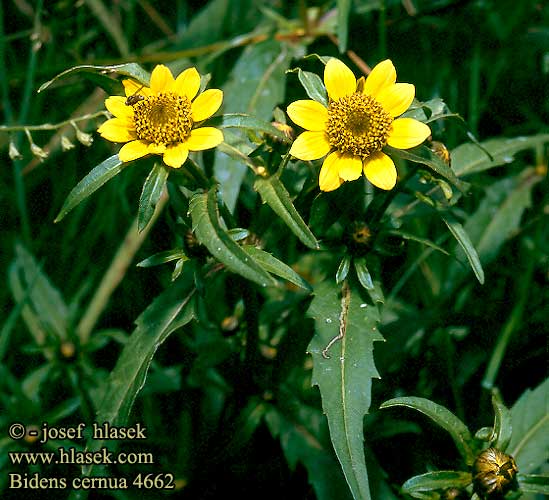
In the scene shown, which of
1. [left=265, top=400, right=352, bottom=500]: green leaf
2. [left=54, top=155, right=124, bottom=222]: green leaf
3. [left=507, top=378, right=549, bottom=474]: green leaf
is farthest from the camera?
[left=265, top=400, right=352, bottom=500]: green leaf

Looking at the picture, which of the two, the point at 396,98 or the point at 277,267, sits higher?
the point at 396,98

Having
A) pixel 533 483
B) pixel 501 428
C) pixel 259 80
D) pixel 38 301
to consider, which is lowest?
pixel 533 483

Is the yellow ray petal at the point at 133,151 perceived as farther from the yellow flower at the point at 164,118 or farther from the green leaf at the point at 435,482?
the green leaf at the point at 435,482

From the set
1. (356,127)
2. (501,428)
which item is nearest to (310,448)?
(501,428)

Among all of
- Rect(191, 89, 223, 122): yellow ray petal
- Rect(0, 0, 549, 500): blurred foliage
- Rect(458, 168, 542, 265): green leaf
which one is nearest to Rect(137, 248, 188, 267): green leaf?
Rect(0, 0, 549, 500): blurred foliage

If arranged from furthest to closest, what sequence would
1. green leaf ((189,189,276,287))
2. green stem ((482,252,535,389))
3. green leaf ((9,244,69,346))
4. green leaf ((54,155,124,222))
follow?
1. green leaf ((9,244,69,346))
2. green stem ((482,252,535,389))
3. green leaf ((54,155,124,222))
4. green leaf ((189,189,276,287))

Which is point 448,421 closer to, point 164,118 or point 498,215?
point 164,118

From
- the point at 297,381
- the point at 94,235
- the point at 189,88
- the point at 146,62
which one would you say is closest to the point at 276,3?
the point at 146,62

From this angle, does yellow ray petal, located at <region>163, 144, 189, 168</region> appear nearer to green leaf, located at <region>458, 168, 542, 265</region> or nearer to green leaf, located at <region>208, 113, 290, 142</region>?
green leaf, located at <region>208, 113, 290, 142</region>
